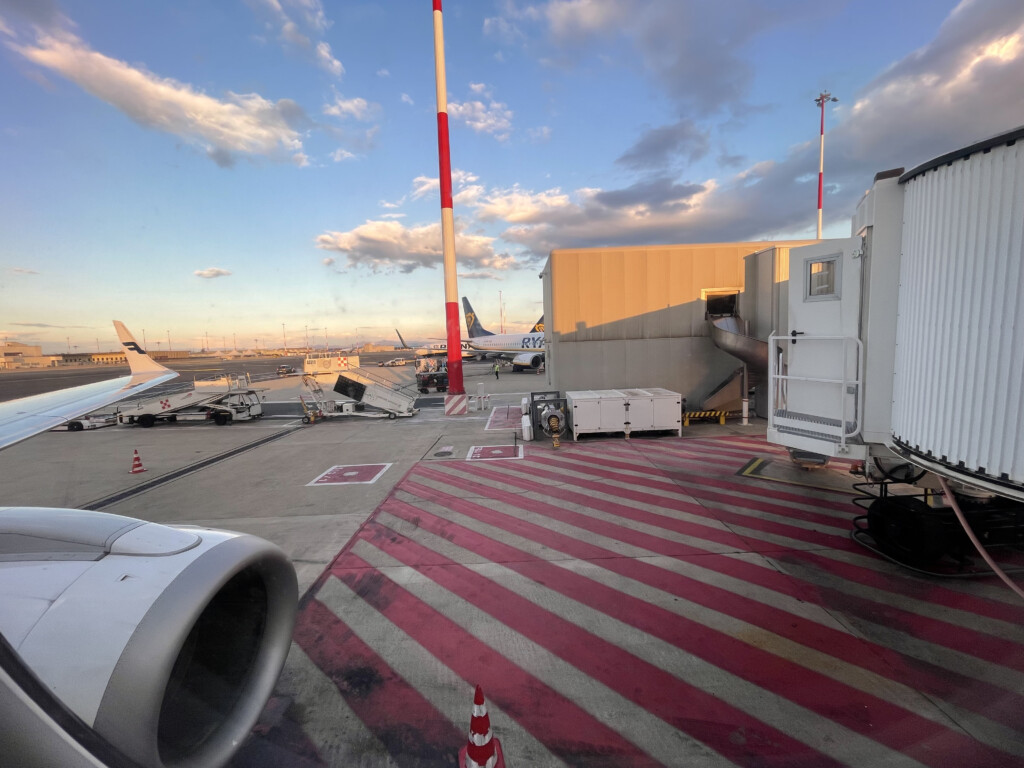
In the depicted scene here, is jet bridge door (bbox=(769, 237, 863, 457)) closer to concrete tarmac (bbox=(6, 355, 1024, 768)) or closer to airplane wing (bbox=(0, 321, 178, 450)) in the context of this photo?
concrete tarmac (bbox=(6, 355, 1024, 768))

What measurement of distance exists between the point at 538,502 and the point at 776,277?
36.5 ft

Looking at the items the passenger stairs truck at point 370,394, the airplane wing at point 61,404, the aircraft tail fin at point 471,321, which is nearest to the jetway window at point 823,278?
the airplane wing at point 61,404

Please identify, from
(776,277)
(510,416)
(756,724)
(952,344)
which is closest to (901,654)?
(756,724)

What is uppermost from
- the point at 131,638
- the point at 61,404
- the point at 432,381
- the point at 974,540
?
the point at 61,404

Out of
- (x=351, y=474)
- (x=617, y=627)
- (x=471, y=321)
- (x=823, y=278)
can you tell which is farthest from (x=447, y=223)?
(x=471, y=321)

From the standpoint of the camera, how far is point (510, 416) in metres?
18.5

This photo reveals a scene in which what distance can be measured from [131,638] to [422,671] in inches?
114

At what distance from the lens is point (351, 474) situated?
10758 mm

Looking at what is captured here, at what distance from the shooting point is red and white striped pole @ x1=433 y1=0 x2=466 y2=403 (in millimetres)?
21188

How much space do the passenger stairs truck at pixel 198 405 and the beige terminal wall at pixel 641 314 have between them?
13699mm

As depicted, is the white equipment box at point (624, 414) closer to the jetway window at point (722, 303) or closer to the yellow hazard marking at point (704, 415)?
the yellow hazard marking at point (704, 415)

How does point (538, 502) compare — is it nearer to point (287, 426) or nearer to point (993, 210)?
point (993, 210)

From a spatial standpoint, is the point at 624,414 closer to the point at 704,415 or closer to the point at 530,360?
the point at 704,415

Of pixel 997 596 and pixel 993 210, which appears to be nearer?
pixel 993 210
